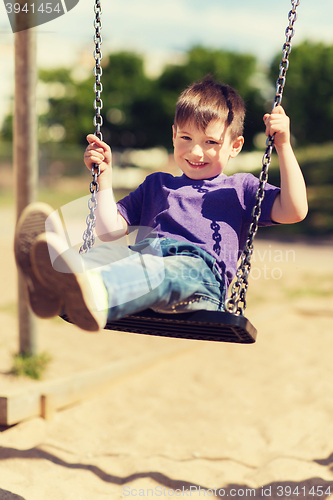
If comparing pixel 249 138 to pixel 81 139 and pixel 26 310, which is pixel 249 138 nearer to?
pixel 81 139

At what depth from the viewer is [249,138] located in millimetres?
23406

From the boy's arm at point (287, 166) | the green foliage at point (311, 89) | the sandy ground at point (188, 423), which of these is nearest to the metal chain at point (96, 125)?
the boy's arm at point (287, 166)

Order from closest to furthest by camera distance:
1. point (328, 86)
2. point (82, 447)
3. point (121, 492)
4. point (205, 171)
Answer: point (205, 171) → point (121, 492) → point (82, 447) → point (328, 86)

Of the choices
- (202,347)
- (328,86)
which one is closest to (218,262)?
(202,347)

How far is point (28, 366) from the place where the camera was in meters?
3.84

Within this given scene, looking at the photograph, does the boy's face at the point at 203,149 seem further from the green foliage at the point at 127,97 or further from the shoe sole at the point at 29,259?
the green foliage at the point at 127,97

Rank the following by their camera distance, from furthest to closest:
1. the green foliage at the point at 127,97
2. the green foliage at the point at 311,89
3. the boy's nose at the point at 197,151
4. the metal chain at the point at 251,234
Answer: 1. the green foliage at the point at 127,97
2. the green foliage at the point at 311,89
3. the boy's nose at the point at 197,151
4. the metal chain at the point at 251,234

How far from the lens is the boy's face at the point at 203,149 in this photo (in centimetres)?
221

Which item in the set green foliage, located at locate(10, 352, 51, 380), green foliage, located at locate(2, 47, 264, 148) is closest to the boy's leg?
green foliage, located at locate(10, 352, 51, 380)

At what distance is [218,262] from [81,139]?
2809 cm

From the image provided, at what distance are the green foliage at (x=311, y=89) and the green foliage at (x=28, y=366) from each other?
13.1 meters

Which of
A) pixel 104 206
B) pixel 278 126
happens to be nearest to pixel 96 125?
pixel 104 206

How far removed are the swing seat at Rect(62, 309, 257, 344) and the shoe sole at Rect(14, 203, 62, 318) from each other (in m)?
0.31

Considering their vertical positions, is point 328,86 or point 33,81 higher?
point 328,86
